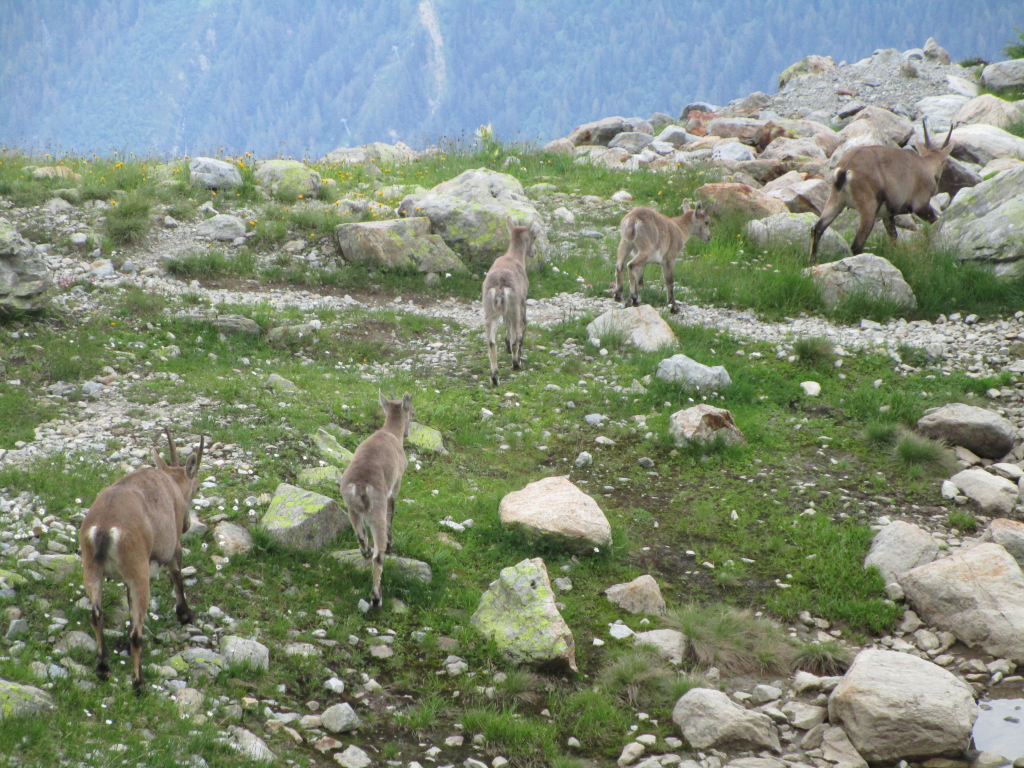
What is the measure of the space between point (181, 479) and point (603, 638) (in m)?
3.81

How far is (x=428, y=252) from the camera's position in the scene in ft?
51.6

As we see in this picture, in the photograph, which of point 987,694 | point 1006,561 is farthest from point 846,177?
point 987,694

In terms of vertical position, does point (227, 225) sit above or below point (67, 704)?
above

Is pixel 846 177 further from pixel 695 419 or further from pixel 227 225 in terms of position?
pixel 227 225

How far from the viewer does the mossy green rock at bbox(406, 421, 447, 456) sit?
966 centimetres

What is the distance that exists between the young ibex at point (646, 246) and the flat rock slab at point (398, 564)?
849cm

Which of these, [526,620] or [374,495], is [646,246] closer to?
[374,495]

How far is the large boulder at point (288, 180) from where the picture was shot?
Answer: 18406mm

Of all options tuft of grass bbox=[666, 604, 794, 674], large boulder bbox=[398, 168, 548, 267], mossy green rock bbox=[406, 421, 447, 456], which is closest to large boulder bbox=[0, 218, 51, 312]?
mossy green rock bbox=[406, 421, 447, 456]

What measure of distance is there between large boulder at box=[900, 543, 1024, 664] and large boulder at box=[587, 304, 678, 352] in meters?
6.24

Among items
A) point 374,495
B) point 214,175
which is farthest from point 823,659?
point 214,175

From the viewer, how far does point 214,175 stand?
59.9 ft

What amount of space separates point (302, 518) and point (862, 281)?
11211 millimetres

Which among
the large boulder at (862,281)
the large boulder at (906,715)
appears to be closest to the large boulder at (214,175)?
the large boulder at (862,281)
